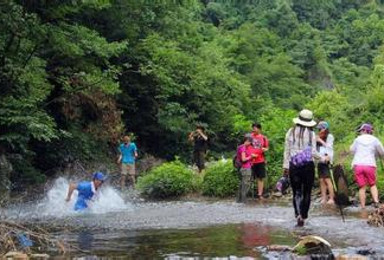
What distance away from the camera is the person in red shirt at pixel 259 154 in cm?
1755

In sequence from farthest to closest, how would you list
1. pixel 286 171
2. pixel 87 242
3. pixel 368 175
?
pixel 368 175, pixel 286 171, pixel 87 242

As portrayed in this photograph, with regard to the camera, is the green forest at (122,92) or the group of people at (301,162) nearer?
the group of people at (301,162)

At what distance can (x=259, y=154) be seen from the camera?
17562mm

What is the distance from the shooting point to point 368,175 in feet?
45.3

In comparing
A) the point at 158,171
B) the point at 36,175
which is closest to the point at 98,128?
the point at 36,175

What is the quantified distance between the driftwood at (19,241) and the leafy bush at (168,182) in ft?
29.8

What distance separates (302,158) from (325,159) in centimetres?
332

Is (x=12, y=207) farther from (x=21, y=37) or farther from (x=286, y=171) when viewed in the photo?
(x=286, y=171)

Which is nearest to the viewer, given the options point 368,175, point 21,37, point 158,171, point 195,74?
point 368,175

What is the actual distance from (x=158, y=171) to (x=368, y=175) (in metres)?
7.16

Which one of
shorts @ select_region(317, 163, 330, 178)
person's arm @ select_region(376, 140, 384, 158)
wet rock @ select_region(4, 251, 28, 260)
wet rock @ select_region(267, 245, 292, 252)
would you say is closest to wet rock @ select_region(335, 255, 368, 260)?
wet rock @ select_region(267, 245, 292, 252)

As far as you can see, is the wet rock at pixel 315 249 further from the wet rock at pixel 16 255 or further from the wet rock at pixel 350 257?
the wet rock at pixel 16 255

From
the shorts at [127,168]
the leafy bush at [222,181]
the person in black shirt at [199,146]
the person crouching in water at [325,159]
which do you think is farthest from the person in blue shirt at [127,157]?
the person crouching in water at [325,159]

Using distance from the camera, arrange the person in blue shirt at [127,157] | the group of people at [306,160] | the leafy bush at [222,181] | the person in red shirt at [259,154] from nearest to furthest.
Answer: the group of people at [306,160], the person in red shirt at [259,154], the leafy bush at [222,181], the person in blue shirt at [127,157]
